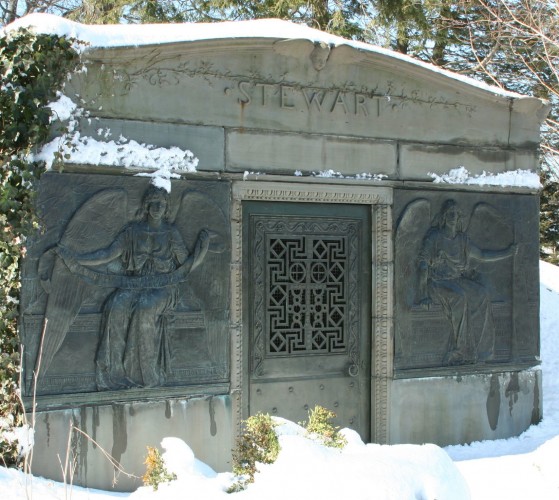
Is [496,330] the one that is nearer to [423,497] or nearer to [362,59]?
[362,59]

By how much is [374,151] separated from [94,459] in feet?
11.7

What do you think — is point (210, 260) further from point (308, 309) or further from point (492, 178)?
point (492, 178)

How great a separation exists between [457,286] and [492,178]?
1.16 meters

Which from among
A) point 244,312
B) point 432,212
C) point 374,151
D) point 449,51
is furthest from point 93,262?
point 449,51

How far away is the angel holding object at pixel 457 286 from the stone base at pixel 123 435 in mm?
2291

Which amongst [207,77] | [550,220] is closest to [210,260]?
[207,77]

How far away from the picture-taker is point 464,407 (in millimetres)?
8047

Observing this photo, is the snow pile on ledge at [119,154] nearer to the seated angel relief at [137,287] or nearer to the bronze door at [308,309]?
the seated angel relief at [137,287]

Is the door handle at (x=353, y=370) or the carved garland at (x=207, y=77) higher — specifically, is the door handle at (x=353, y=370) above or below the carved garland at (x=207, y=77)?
below

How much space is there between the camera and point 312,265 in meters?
7.52

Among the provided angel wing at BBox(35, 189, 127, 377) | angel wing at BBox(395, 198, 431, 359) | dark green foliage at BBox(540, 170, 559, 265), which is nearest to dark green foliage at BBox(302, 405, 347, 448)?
angel wing at BBox(35, 189, 127, 377)

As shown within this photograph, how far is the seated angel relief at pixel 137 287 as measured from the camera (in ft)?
20.8

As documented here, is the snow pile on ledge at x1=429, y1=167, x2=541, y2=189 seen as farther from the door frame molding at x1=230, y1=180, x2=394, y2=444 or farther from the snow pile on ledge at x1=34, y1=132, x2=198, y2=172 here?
the snow pile on ledge at x1=34, y1=132, x2=198, y2=172

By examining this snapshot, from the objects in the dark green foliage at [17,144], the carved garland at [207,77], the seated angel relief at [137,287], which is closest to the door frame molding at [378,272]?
the carved garland at [207,77]
